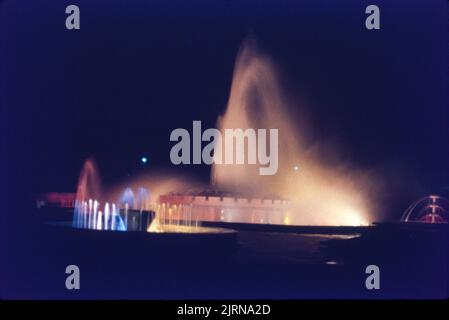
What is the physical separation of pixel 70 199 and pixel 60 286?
46.3 ft

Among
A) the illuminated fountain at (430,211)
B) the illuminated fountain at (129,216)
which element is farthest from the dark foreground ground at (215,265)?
the illuminated fountain at (430,211)

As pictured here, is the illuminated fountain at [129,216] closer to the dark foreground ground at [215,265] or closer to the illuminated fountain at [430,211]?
the dark foreground ground at [215,265]

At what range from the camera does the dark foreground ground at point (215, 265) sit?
9836mm

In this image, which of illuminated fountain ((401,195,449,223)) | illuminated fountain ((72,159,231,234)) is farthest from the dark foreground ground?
illuminated fountain ((401,195,449,223))

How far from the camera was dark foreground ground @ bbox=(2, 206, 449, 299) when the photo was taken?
984 centimetres

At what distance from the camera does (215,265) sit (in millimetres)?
10656

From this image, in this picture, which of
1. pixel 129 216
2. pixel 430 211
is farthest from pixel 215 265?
pixel 430 211

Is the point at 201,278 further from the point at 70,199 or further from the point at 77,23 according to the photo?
the point at 70,199

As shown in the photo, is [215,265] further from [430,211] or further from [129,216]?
[430,211]

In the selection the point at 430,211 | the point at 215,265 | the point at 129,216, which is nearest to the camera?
the point at 215,265

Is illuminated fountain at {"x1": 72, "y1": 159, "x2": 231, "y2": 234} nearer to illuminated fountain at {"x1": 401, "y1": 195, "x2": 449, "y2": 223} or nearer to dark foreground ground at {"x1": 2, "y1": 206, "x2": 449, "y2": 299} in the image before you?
dark foreground ground at {"x1": 2, "y1": 206, "x2": 449, "y2": 299}

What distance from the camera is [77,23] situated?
1026 cm

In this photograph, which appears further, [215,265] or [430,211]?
[430,211]
